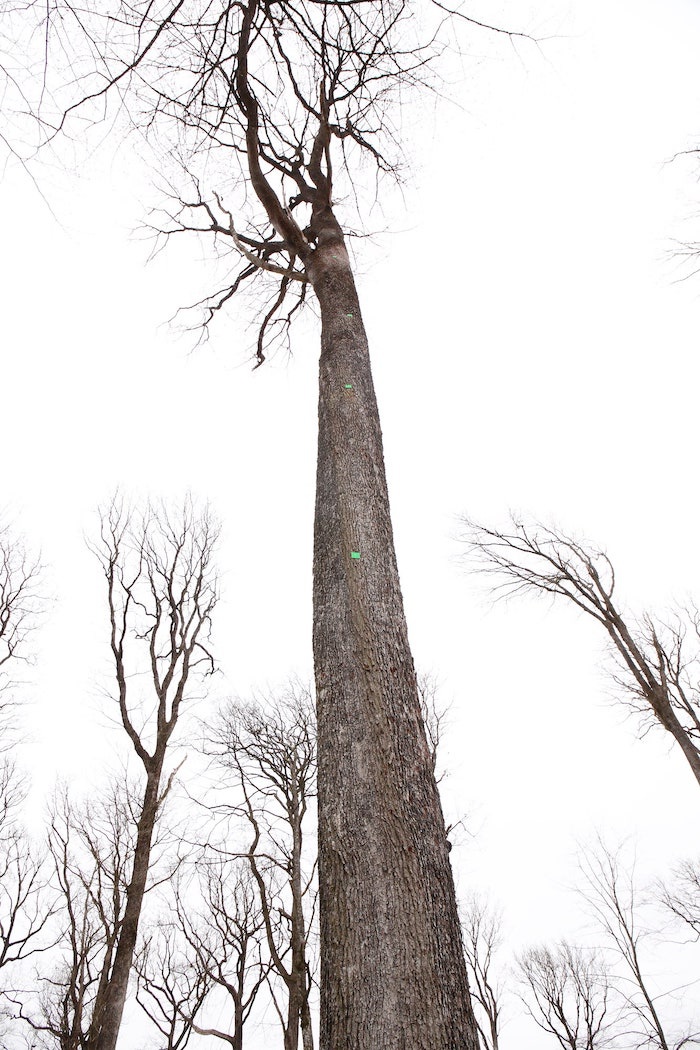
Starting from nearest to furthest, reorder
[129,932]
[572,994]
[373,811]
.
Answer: [373,811]
[129,932]
[572,994]

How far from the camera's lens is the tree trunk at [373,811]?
1451 mm

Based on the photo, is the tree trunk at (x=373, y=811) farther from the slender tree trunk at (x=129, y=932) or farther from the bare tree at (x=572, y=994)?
the bare tree at (x=572, y=994)

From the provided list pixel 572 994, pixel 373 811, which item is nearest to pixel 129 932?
pixel 373 811

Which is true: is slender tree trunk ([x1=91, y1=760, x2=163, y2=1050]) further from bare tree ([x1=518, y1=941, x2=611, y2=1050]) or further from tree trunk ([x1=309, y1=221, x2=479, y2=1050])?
bare tree ([x1=518, y1=941, x2=611, y2=1050])

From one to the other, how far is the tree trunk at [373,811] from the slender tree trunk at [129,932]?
252 inches

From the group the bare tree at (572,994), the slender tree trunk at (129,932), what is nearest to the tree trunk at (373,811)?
the slender tree trunk at (129,932)

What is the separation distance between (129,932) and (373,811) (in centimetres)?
676

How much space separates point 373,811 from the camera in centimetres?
177

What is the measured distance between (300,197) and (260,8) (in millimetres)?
1424

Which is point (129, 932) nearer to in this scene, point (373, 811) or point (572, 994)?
point (373, 811)

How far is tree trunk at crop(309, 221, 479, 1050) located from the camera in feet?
4.76

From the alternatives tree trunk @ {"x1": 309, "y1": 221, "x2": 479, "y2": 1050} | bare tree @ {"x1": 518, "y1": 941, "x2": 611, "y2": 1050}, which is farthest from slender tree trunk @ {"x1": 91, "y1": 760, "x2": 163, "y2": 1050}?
bare tree @ {"x1": 518, "y1": 941, "x2": 611, "y2": 1050}

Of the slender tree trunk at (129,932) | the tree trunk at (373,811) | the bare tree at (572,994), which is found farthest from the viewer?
the bare tree at (572,994)

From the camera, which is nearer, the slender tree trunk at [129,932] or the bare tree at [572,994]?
the slender tree trunk at [129,932]
